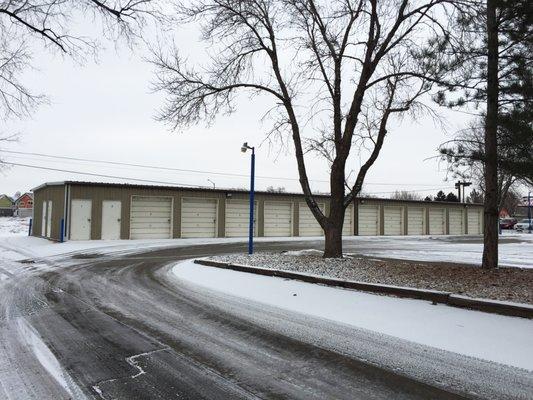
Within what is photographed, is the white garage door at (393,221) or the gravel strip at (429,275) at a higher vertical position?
the white garage door at (393,221)

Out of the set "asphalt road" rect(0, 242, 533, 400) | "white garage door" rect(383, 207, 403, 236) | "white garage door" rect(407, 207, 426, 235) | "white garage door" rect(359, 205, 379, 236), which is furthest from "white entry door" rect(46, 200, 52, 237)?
"white garage door" rect(407, 207, 426, 235)

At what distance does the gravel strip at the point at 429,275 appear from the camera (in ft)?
23.8

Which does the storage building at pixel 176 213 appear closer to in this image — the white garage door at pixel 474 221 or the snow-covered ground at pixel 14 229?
the snow-covered ground at pixel 14 229

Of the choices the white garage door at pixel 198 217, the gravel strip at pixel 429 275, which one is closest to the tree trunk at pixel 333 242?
the gravel strip at pixel 429 275

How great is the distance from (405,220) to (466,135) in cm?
3128

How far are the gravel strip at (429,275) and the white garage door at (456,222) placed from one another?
35589 mm

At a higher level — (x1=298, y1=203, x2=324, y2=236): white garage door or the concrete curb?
(x1=298, y1=203, x2=324, y2=236): white garage door

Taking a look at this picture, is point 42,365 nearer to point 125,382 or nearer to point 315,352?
point 125,382

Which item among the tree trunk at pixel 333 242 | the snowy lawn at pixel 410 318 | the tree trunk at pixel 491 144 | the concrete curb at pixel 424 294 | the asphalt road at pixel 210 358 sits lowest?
the asphalt road at pixel 210 358

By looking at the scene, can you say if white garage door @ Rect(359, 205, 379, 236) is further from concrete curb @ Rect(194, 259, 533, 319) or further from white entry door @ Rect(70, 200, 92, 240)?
concrete curb @ Rect(194, 259, 533, 319)

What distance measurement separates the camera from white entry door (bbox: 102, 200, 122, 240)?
937 inches

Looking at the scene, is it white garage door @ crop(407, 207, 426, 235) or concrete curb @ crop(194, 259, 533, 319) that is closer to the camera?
concrete curb @ crop(194, 259, 533, 319)

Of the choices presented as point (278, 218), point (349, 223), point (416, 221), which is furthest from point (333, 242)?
point (416, 221)

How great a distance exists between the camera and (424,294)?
7266 mm
